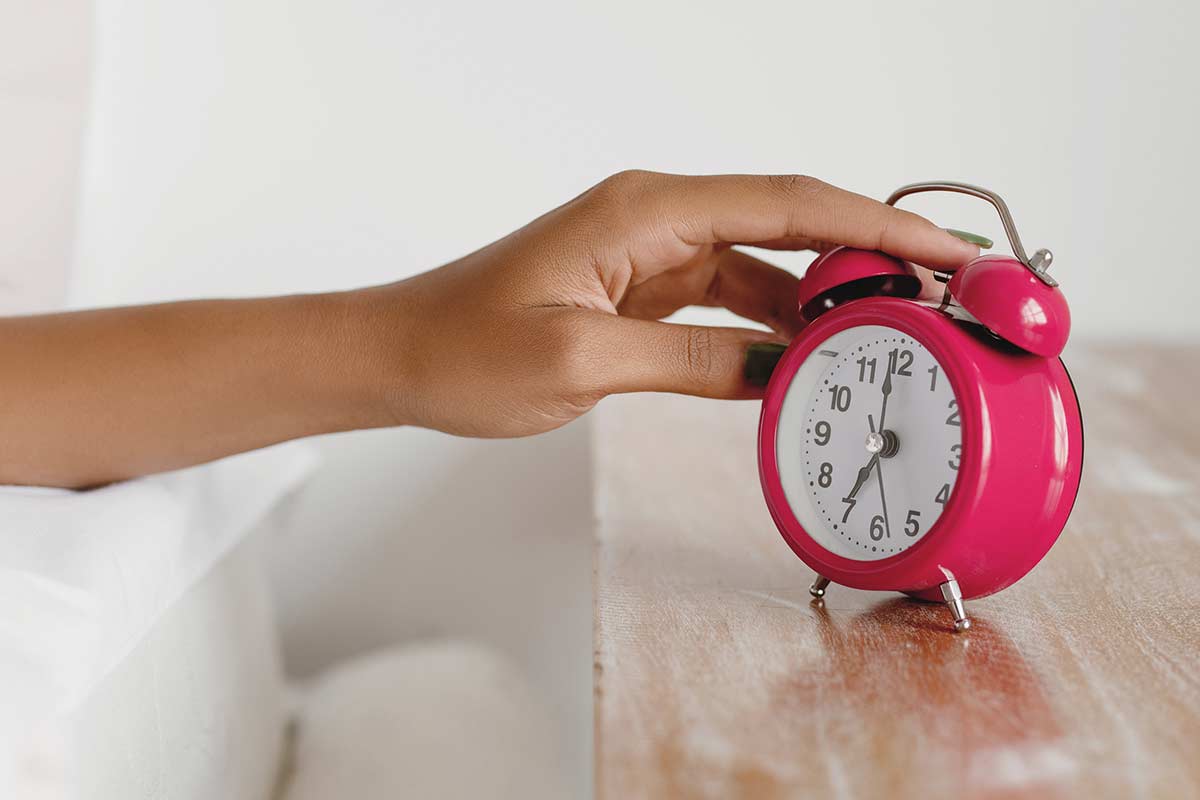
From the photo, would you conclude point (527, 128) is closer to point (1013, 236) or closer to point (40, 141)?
point (40, 141)

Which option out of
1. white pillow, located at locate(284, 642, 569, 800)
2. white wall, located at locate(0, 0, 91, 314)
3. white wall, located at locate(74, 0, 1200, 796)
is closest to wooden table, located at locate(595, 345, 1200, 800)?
white pillow, located at locate(284, 642, 569, 800)

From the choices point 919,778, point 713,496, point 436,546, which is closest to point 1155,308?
point 713,496

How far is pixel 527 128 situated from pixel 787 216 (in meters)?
0.90

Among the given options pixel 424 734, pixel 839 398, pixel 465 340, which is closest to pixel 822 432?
pixel 839 398

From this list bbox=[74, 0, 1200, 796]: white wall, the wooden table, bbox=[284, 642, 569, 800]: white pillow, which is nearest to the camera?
the wooden table

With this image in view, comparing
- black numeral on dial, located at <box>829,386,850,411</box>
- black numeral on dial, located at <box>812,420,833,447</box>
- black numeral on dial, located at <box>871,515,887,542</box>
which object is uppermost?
black numeral on dial, located at <box>829,386,850,411</box>

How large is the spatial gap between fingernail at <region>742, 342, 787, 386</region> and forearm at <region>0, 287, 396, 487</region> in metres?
0.28

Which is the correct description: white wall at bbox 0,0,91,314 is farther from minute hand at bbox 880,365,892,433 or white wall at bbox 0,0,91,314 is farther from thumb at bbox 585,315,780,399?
minute hand at bbox 880,365,892,433

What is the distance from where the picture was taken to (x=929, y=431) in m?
0.64

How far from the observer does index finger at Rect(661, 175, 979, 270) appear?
68cm

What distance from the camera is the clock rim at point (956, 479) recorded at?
0.61 metres

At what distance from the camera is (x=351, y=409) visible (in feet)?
2.72

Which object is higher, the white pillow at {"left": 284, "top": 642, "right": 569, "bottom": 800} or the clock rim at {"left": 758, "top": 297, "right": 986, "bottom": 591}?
the clock rim at {"left": 758, "top": 297, "right": 986, "bottom": 591}

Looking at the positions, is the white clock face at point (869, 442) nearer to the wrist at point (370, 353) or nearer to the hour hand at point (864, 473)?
the hour hand at point (864, 473)
